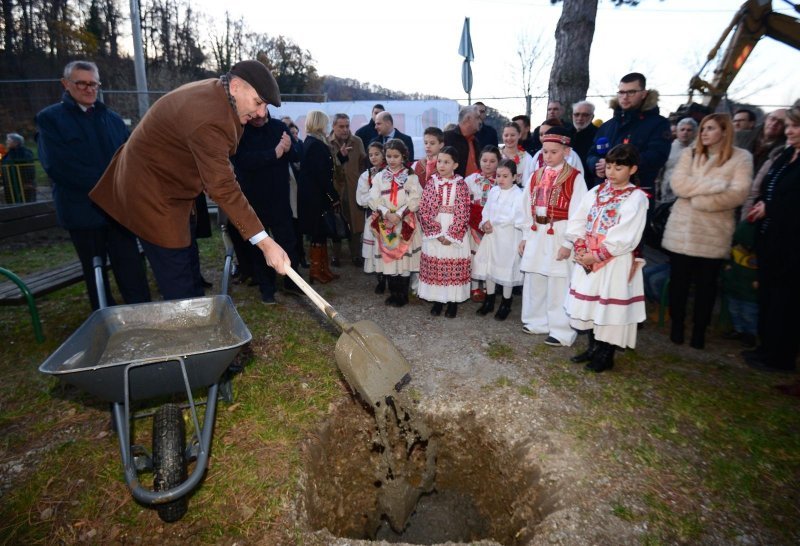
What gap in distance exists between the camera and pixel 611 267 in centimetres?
358

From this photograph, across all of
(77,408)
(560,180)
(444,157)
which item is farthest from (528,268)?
(77,408)

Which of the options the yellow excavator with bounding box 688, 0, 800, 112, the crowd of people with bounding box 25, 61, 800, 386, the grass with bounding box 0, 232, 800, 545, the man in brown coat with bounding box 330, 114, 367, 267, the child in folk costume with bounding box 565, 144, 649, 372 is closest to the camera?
the grass with bounding box 0, 232, 800, 545

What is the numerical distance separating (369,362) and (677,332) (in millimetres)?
3239

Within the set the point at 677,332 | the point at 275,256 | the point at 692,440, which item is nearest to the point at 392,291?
the point at 275,256

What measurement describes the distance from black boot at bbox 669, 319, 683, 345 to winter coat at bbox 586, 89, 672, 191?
1292 mm

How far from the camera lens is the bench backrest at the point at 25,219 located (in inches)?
227

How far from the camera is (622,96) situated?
4.34 meters

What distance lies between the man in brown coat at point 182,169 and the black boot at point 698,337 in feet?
12.6

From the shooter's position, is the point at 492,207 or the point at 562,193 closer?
the point at 562,193

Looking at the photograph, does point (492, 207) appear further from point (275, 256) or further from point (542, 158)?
point (275, 256)

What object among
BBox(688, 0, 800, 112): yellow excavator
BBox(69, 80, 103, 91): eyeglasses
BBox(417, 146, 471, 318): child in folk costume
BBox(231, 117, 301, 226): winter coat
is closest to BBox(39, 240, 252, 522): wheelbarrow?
BBox(69, 80, 103, 91): eyeglasses

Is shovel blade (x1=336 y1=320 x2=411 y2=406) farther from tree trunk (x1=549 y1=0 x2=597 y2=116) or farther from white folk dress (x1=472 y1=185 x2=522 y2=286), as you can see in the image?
tree trunk (x1=549 y1=0 x2=597 y2=116)

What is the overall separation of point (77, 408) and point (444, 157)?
152 inches

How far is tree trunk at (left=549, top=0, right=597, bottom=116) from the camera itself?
7152mm
